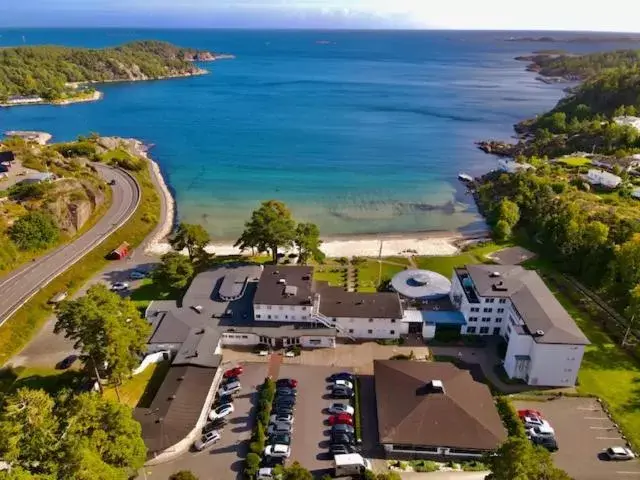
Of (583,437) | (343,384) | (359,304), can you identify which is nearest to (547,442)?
(583,437)

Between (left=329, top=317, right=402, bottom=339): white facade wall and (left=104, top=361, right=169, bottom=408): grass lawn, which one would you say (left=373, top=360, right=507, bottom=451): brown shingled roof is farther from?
(left=104, top=361, right=169, bottom=408): grass lawn

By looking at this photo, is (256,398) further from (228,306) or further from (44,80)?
(44,80)

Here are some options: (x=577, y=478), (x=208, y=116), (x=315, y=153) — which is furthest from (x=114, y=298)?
(x=208, y=116)

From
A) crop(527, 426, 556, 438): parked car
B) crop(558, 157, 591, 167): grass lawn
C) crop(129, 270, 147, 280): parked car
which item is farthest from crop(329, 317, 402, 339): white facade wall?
crop(558, 157, 591, 167): grass lawn

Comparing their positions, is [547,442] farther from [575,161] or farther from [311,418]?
[575,161]

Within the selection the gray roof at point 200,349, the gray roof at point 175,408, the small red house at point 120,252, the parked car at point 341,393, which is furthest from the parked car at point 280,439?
the small red house at point 120,252

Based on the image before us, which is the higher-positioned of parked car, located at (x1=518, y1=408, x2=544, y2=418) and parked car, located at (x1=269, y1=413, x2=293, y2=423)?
parked car, located at (x1=518, y1=408, x2=544, y2=418)

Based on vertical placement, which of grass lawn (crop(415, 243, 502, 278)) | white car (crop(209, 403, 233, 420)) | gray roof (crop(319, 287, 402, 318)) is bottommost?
white car (crop(209, 403, 233, 420))
